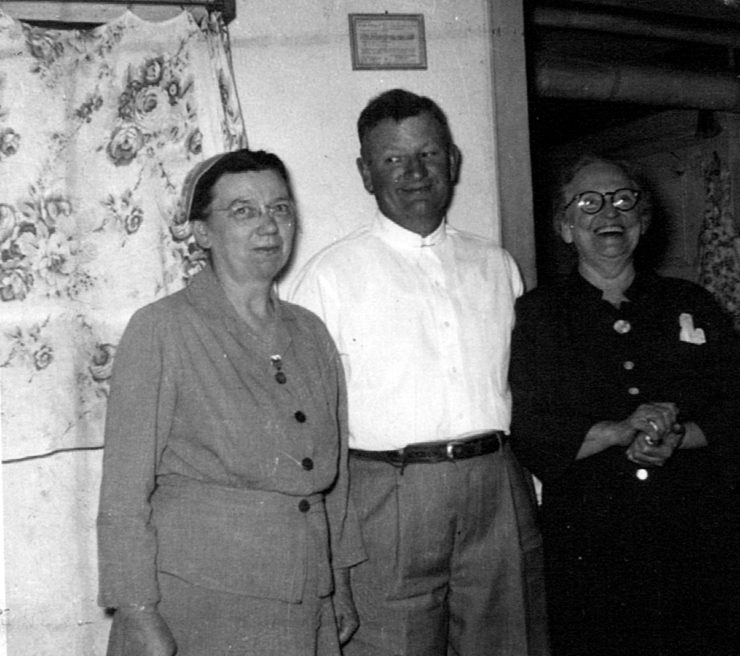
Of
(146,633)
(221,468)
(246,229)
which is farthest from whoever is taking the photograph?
(246,229)

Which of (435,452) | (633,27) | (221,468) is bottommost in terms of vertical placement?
(435,452)

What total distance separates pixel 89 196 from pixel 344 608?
45.9 inches

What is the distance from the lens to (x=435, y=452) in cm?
197

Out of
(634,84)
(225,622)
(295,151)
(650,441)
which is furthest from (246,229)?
(634,84)

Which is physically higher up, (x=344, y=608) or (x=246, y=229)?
(x=246, y=229)

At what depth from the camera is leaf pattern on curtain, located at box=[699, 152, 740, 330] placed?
4.69m

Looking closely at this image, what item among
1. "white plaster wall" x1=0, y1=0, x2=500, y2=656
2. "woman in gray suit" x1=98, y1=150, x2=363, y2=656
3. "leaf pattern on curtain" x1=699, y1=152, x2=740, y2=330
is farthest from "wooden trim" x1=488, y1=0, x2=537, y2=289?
"leaf pattern on curtain" x1=699, y1=152, x2=740, y2=330

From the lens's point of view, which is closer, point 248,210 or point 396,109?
point 248,210

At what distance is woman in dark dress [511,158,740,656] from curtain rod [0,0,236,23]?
1.09 metres

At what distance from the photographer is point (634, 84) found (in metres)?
3.62

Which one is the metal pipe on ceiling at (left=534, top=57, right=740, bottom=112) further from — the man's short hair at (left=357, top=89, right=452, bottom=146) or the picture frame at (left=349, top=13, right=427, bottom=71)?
the man's short hair at (left=357, top=89, right=452, bottom=146)

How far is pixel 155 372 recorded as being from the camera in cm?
157

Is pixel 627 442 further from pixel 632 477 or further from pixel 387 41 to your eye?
pixel 387 41

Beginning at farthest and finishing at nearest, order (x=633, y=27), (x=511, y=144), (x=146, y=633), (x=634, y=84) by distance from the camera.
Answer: (x=634, y=84), (x=633, y=27), (x=511, y=144), (x=146, y=633)
